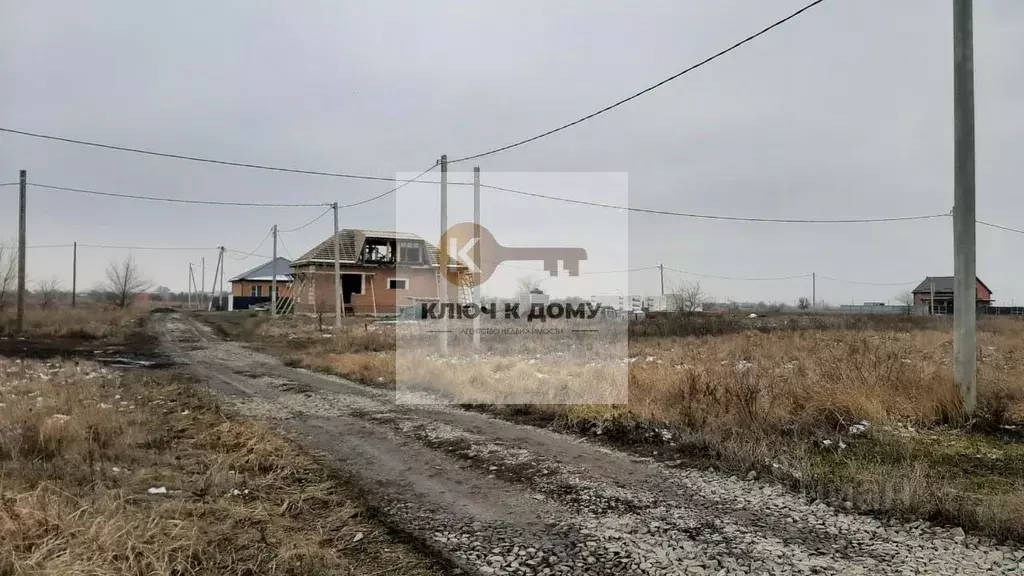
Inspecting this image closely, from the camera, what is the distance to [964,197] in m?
6.62

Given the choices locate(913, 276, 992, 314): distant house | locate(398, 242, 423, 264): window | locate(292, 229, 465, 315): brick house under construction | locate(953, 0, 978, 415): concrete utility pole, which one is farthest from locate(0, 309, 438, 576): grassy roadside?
locate(913, 276, 992, 314): distant house

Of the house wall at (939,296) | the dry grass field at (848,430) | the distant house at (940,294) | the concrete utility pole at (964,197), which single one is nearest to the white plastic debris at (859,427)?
the dry grass field at (848,430)

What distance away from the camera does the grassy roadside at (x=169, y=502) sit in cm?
314

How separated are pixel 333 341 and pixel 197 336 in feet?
30.6

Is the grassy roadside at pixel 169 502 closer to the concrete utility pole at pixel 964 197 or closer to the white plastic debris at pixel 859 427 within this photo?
A: the white plastic debris at pixel 859 427

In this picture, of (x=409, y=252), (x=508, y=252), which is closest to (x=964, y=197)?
(x=508, y=252)

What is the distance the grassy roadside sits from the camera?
124 inches

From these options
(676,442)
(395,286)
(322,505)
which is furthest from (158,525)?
(395,286)

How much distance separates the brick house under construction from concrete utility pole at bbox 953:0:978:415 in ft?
93.5

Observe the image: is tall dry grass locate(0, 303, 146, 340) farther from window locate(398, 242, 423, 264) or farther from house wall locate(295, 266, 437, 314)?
window locate(398, 242, 423, 264)

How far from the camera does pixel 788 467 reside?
4.98 m

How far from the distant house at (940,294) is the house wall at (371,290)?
48824 millimetres

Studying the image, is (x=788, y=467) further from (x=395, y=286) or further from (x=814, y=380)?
(x=395, y=286)

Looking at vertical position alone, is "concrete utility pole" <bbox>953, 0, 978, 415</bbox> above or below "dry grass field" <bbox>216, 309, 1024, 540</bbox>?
above
